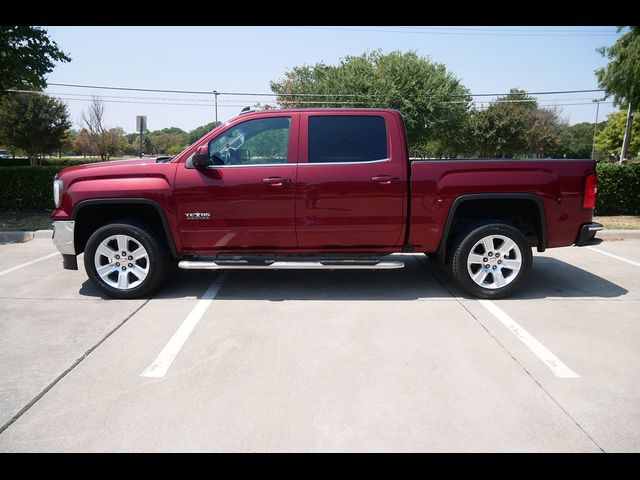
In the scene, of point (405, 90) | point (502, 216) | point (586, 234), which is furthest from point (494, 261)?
point (405, 90)

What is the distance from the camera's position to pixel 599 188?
10.8 metres

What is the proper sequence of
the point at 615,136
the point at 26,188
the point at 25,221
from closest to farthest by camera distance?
the point at 25,221
the point at 26,188
the point at 615,136

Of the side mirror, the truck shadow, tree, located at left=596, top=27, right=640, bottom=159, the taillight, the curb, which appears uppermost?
tree, located at left=596, top=27, right=640, bottom=159

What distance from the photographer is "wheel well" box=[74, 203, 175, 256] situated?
5.28 metres

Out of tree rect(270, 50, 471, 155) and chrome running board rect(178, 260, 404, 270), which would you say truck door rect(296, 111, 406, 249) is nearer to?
chrome running board rect(178, 260, 404, 270)

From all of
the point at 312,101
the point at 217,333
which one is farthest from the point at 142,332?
the point at 312,101

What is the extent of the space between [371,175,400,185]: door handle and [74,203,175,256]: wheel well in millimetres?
2374

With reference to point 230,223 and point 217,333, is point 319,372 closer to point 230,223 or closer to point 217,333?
point 217,333

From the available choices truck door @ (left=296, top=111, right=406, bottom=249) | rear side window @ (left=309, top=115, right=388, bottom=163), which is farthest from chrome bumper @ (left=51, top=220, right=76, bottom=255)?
rear side window @ (left=309, top=115, right=388, bottom=163)

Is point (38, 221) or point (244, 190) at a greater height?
point (244, 190)

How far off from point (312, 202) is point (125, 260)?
2.18 meters

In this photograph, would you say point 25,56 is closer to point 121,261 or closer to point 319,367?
point 121,261

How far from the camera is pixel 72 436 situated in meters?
2.70
